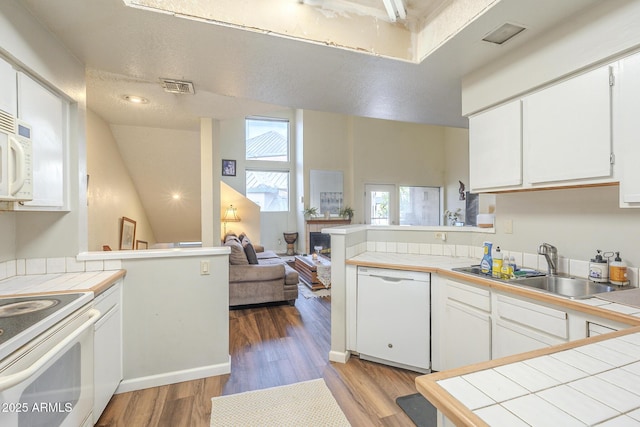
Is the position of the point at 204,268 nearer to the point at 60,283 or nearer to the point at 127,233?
the point at 60,283

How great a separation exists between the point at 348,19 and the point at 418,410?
2.56 m

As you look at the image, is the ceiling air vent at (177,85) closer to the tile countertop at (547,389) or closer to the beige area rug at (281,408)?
the beige area rug at (281,408)

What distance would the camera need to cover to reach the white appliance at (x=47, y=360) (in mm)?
900

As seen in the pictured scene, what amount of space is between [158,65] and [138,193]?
10.6 ft

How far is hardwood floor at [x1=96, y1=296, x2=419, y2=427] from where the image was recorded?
1737 millimetres

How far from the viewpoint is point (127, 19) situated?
152 cm

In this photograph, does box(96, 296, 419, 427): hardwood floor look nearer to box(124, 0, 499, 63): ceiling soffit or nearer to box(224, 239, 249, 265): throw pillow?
box(224, 239, 249, 265): throw pillow

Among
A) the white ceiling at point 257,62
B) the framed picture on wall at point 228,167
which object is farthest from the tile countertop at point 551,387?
the framed picture on wall at point 228,167

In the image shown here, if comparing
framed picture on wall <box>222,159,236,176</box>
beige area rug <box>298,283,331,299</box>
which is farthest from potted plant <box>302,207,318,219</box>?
beige area rug <box>298,283,331,299</box>

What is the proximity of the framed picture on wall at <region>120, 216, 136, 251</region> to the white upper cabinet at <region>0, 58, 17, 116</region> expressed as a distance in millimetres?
2929

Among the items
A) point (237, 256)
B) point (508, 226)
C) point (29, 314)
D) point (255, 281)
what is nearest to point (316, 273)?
point (255, 281)

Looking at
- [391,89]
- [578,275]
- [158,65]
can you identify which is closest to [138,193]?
[158,65]

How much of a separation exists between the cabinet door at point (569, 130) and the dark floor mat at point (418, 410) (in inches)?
63.4

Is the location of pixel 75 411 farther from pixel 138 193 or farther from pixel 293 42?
pixel 138 193
